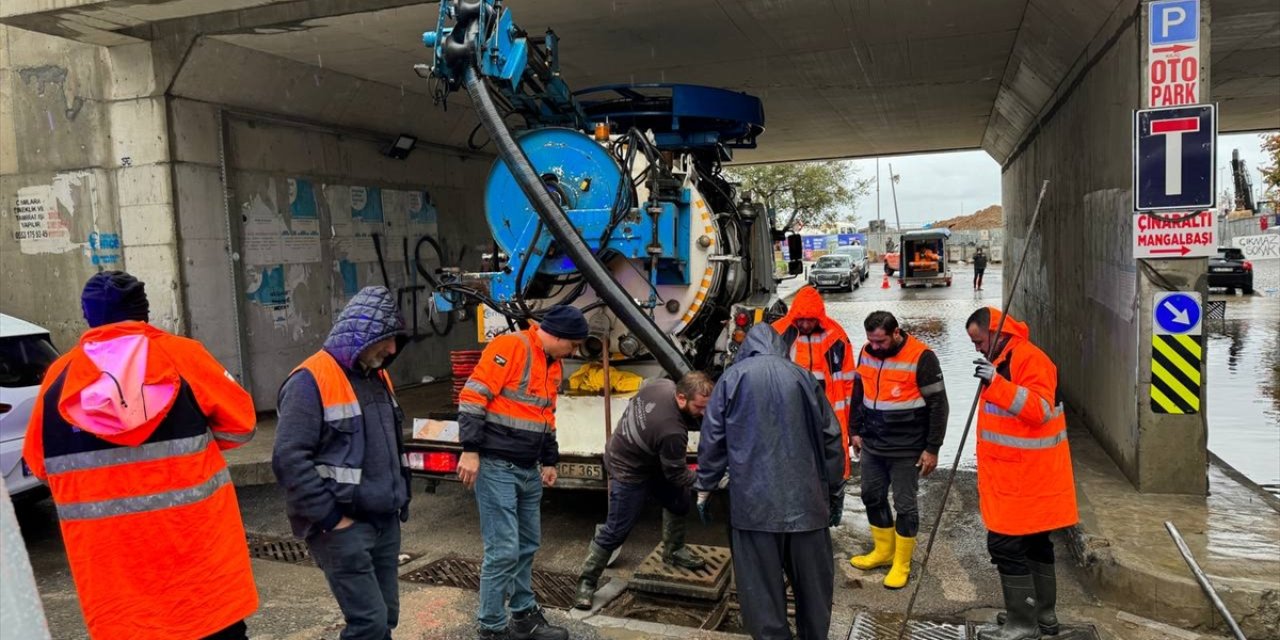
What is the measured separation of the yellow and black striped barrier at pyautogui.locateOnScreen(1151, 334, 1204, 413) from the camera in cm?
538

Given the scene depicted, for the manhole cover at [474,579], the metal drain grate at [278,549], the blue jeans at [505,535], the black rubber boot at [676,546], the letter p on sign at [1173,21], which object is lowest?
the manhole cover at [474,579]

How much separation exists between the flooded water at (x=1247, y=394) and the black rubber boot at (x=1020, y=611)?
2.56 m

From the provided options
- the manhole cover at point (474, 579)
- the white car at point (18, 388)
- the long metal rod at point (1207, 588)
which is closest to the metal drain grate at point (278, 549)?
the manhole cover at point (474, 579)

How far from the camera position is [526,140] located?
5.89m

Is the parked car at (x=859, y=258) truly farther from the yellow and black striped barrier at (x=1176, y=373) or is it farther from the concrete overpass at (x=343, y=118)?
the yellow and black striped barrier at (x=1176, y=373)

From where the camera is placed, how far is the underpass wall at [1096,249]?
19.0 feet

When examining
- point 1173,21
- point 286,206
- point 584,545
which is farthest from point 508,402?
point 286,206

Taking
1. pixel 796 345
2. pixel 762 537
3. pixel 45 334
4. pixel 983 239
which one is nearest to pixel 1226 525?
pixel 796 345

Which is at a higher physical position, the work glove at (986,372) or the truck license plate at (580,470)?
the work glove at (986,372)

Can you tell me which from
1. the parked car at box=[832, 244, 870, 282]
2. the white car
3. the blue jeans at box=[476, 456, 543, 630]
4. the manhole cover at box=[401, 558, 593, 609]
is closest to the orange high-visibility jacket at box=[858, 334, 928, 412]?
the manhole cover at box=[401, 558, 593, 609]

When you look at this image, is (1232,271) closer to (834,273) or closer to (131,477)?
(834,273)

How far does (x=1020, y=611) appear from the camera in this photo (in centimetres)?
404

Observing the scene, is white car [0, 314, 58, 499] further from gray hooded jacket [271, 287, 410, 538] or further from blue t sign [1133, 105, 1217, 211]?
blue t sign [1133, 105, 1217, 211]

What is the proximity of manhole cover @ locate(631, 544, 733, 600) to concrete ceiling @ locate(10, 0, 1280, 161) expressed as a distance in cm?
452
